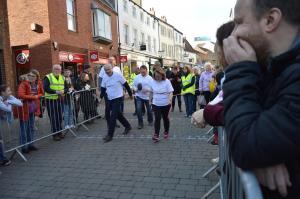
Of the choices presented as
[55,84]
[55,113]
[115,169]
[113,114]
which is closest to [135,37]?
[55,84]

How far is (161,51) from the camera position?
150 ft

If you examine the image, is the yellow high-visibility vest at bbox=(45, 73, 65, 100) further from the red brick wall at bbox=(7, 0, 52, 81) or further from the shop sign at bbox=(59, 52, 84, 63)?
the shop sign at bbox=(59, 52, 84, 63)

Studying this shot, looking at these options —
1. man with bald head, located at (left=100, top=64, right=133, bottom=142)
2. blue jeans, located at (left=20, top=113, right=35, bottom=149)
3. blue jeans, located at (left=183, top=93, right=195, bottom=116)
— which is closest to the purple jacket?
blue jeans, located at (left=183, top=93, right=195, bottom=116)

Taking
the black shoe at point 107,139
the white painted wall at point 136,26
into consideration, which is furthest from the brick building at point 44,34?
the white painted wall at point 136,26

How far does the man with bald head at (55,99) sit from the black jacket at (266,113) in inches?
309

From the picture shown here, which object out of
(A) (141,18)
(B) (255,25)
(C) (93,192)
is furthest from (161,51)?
(B) (255,25)

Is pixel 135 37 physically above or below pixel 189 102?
above

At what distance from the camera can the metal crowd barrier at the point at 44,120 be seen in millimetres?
7250

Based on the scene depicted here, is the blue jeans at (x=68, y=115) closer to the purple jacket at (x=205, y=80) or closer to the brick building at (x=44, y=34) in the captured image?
the purple jacket at (x=205, y=80)

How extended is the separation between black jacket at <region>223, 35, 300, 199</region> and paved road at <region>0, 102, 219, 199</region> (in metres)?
3.42

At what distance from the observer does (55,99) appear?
8734mm

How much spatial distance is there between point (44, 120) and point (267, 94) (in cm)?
1063

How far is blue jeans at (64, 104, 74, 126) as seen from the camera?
919cm

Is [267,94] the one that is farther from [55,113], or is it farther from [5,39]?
[5,39]
